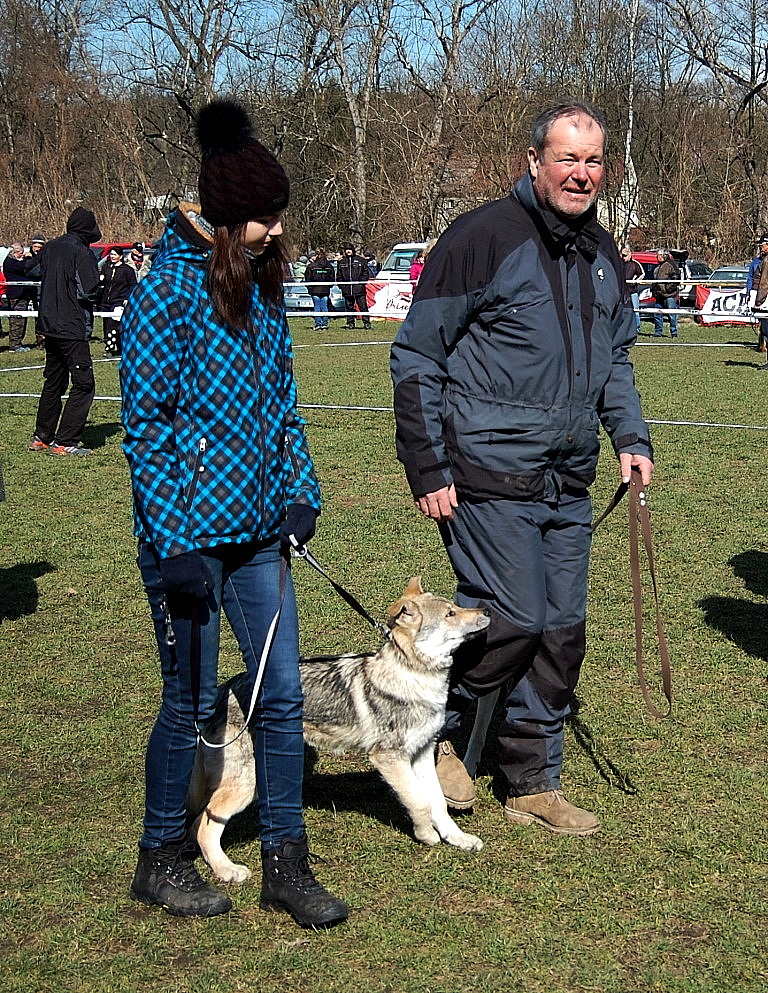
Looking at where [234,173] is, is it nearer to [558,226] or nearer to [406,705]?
[558,226]

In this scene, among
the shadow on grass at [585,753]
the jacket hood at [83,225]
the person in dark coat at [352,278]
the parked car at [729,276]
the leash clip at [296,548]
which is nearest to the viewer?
the leash clip at [296,548]

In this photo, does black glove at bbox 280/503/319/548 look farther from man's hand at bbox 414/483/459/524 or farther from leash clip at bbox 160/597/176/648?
man's hand at bbox 414/483/459/524

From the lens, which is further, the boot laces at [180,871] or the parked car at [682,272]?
the parked car at [682,272]

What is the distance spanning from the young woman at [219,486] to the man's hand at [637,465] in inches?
48.0

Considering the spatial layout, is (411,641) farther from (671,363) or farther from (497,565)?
(671,363)

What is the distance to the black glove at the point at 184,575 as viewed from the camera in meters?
3.05

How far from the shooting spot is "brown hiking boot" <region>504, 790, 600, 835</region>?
3.99 meters

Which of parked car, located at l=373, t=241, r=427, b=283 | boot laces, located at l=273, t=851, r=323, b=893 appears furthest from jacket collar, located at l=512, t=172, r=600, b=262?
parked car, located at l=373, t=241, r=427, b=283

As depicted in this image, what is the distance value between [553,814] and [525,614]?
0.73 meters

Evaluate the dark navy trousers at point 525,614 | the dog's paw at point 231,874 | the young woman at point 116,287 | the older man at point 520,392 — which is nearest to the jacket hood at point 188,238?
the older man at point 520,392

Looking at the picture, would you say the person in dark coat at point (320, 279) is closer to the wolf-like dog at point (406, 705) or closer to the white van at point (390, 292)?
the white van at point (390, 292)

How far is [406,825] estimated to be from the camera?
13.5 ft

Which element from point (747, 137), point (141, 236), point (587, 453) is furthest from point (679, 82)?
point (587, 453)

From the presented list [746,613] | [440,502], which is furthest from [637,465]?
[746,613]
